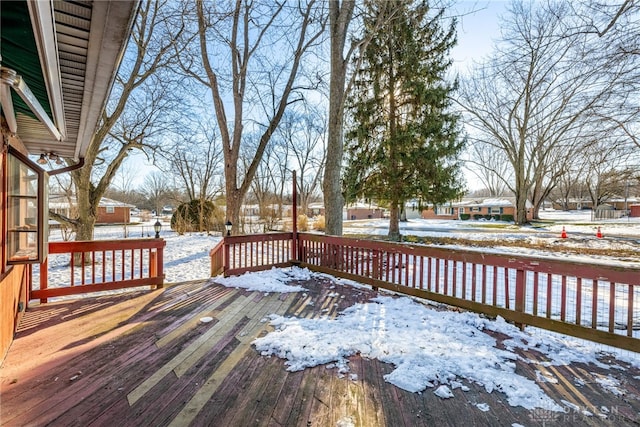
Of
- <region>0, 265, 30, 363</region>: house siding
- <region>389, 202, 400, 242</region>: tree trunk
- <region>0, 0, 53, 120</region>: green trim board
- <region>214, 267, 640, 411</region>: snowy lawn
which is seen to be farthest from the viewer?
<region>389, 202, 400, 242</region>: tree trunk

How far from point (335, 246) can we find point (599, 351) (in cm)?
365

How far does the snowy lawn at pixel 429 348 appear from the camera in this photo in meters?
2.24

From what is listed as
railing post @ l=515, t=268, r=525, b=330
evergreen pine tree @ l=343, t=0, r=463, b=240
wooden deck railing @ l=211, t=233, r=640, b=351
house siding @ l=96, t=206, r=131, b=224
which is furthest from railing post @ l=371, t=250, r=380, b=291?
house siding @ l=96, t=206, r=131, b=224

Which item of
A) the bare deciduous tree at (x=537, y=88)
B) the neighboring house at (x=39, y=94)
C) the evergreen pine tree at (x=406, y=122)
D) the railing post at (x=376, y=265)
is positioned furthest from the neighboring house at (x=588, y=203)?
the neighboring house at (x=39, y=94)

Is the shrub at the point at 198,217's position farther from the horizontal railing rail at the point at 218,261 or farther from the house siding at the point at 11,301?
the house siding at the point at 11,301

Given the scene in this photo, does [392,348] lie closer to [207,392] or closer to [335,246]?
[207,392]

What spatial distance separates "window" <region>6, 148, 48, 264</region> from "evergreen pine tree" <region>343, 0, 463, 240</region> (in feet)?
33.5

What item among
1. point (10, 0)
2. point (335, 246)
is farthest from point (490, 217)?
point (10, 0)

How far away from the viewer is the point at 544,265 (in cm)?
314

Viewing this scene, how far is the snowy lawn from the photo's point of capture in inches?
88.4

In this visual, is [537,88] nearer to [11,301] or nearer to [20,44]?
[20,44]

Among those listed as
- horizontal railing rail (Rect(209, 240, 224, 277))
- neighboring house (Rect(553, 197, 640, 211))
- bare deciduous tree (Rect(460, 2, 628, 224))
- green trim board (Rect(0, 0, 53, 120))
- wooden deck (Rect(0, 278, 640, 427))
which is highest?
bare deciduous tree (Rect(460, 2, 628, 224))

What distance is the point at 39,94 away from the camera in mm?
2361

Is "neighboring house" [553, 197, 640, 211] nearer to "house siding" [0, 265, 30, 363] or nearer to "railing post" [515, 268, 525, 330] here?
"railing post" [515, 268, 525, 330]
